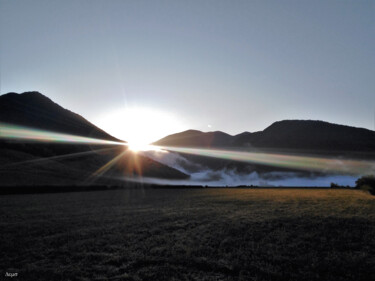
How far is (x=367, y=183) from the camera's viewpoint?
5319 cm

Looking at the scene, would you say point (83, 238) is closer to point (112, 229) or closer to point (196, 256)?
point (112, 229)

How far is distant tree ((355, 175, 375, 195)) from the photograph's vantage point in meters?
48.4

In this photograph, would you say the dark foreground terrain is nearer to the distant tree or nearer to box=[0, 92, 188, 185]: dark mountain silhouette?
the distant tree

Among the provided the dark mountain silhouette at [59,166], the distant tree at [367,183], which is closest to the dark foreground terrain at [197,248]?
the distant tree at [367,183]

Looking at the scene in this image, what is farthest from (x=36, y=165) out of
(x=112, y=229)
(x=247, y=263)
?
(x=247, y=263)

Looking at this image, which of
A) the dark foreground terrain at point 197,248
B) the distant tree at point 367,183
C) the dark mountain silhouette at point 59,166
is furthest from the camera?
the dark mountain silhouette at point 59,166

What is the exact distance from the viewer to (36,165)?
96562 mm

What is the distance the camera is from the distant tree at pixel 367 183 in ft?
159

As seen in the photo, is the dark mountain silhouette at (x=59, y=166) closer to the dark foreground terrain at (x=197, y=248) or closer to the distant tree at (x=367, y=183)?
the dark foreground terrain at (x=197, y=248)

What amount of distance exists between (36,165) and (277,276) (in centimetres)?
10899

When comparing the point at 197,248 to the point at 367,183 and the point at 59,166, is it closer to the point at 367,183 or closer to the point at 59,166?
the point at 367,183

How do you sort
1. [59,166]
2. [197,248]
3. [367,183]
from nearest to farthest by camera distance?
[197,248] < [367,183] < [59,166]

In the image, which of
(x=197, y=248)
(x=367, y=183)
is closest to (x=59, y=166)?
(x=197, y=248)

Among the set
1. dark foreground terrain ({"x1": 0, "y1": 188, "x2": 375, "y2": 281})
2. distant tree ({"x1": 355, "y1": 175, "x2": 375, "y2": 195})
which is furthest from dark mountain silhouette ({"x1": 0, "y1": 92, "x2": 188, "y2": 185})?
distant tree ({"x1": 355, "y1": 175, "x2": 375, "y2": 195})
